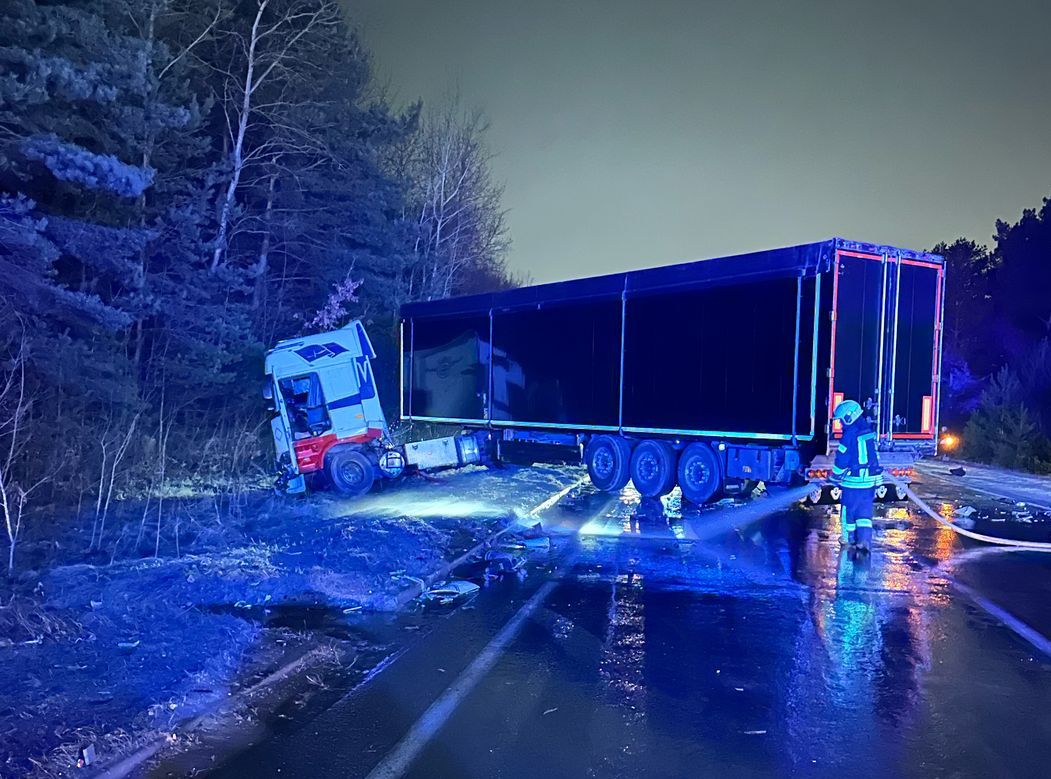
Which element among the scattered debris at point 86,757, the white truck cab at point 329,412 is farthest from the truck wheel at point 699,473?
the scattered debris at point 86,757

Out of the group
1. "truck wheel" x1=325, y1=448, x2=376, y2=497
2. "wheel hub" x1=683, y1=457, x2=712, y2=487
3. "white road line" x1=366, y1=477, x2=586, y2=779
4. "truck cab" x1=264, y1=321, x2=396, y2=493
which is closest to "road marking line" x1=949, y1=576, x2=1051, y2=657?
"white road line" x1=366, y1=477, x2=586, y2=779

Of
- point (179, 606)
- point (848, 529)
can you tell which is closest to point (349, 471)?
point (179, 606)

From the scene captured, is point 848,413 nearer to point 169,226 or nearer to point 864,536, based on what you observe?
point 864,536

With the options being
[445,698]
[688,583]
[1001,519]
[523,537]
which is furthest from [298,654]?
[1001,519]

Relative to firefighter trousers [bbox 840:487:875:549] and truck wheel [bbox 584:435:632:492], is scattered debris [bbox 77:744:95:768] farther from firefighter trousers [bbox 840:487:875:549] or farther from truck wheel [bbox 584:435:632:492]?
truck wheel [bbox 584:435:632:492]

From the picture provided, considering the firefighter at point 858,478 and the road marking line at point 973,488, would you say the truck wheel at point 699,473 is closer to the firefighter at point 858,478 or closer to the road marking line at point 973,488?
the firefighter at point 858,478

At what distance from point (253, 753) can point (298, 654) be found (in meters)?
1.62

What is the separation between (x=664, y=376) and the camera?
13.7 m

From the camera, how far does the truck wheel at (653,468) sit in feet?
45.9

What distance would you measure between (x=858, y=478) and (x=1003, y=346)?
34396 mm

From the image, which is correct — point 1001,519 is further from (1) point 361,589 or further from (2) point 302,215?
(2) point 302,215

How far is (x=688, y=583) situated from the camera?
8305 millimetres

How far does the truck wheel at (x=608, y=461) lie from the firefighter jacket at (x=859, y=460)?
517 centimetres

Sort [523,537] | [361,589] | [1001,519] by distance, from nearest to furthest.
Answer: [361,589], [523,537], [1001,519]
